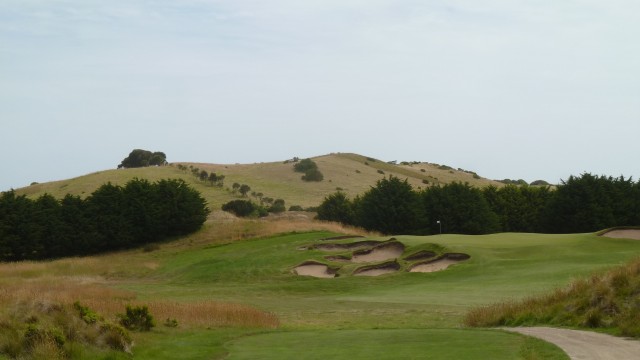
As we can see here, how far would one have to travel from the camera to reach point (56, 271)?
57.4m

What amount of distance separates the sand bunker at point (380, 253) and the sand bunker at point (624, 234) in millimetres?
14816

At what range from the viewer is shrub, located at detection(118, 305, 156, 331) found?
22.7 metres

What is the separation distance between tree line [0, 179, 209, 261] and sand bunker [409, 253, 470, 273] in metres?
30.2

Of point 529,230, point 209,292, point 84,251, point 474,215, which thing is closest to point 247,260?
point 209,292

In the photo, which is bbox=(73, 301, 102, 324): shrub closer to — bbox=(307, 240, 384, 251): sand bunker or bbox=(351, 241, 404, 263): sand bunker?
bbox=(351, 241, 404, 263): sand bunker

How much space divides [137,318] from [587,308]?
44.6ft

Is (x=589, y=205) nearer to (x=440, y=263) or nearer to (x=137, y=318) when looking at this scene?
(x=440, y=263)

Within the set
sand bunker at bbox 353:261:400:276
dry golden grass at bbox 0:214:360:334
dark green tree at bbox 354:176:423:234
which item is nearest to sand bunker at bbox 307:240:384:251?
sand bunker at bbox 353:261:400:276

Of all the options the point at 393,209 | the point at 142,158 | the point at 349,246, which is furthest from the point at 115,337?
the point at 142,158

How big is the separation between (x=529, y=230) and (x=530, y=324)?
65805 millimetres

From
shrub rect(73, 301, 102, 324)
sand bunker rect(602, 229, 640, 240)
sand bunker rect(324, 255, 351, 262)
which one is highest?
sand bunker rect(602, 229, 640, 240)

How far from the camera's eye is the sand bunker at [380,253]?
54.1 m

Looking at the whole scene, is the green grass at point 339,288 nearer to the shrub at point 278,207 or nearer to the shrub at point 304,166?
the shrub at point 278,207

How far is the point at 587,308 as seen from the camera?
20.9 meters
